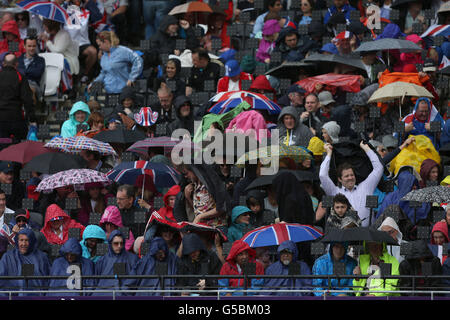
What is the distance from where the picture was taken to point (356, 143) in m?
20.3

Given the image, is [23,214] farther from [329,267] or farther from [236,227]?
[329,267]

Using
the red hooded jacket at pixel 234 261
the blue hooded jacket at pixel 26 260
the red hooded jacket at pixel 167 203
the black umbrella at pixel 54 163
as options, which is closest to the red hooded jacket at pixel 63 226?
the red hooded jacket at pixel 167 203

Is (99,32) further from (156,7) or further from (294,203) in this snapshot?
(294,203)

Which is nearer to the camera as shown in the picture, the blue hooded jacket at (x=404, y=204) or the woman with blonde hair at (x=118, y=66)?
the blue hooded jacket at (x=404, y=204)

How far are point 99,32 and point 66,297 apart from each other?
382 inches

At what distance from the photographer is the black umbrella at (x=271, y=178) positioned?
19703mm

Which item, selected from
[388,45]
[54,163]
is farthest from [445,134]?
[54,163]

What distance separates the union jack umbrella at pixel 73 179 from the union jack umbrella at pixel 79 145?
76 centimetres

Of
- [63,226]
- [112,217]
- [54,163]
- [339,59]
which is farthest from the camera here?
[339,59]

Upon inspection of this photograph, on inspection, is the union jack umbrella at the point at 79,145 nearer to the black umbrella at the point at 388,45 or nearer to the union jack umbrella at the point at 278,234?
the union jack umbrella at the point at 278,234

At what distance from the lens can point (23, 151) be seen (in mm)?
21922

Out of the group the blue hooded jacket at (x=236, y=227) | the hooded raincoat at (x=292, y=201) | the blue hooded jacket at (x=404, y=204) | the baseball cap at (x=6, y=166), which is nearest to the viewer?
the hooded raincoat at (x=292, y=201)

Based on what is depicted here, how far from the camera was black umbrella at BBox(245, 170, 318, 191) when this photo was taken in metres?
19.7

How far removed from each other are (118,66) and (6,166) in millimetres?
3407
